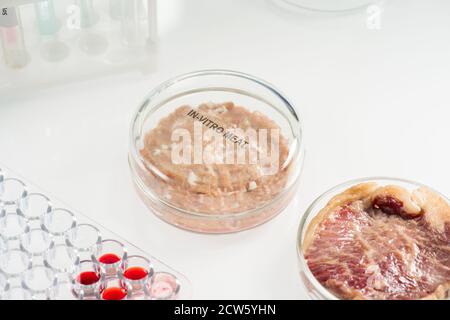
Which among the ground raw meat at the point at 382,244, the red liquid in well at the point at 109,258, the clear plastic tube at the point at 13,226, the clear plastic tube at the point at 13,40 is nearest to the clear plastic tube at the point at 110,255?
the red liquid in well at the point at 109,258

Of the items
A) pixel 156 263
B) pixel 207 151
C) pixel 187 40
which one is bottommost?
pixel 156 263

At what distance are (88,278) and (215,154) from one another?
0.24m

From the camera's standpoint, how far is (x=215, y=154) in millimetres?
1223

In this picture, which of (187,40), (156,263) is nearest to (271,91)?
(187,40)

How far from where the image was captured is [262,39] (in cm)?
147

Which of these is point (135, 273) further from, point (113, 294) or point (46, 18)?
point (46, 18)

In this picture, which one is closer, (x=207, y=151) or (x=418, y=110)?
(x=207, y=151)

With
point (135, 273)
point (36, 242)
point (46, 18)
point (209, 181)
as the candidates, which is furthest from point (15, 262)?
point (46, 18)

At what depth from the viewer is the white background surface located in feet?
3.89

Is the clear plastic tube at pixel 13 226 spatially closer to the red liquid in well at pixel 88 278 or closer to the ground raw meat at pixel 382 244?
the red liquid in well at pixel 88 278

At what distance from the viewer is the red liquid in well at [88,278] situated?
1.12 meters

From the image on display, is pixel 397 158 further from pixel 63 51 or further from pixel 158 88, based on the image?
pixel 63 51

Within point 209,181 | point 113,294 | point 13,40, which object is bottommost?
point 113,294

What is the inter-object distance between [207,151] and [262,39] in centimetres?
32
